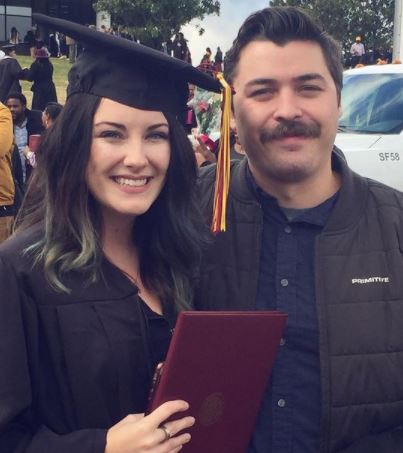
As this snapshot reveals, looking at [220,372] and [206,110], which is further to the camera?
[206,110]

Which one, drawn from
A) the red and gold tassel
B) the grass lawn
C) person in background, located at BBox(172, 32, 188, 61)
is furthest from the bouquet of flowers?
person in background, located at BBox(172, 32, 188, 61)

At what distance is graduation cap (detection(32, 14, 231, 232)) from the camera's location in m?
2.15

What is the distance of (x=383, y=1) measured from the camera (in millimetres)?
37969

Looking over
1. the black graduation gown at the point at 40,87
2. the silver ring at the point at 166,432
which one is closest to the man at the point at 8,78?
the black graduation gown at the point at 40,87

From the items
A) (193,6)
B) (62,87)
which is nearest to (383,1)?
(193,6)

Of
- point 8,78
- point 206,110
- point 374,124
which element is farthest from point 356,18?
point 206,110

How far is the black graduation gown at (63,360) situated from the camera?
191 centimetres

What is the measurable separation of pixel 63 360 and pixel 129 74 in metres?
0.78

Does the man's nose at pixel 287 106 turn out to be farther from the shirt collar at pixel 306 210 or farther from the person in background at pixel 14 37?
the person in background at pixel 14 37

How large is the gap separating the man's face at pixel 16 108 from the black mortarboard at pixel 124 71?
6.49 metres

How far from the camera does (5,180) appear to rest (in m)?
5.75

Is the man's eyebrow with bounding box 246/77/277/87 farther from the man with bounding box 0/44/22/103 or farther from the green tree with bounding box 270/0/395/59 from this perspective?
the green tree with bounding box 270/0/395/59

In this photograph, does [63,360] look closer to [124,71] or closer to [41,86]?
[124,71]

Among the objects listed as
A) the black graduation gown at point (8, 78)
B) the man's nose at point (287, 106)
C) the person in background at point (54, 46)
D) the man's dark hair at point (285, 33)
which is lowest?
the man's nose at point (287, 106)
